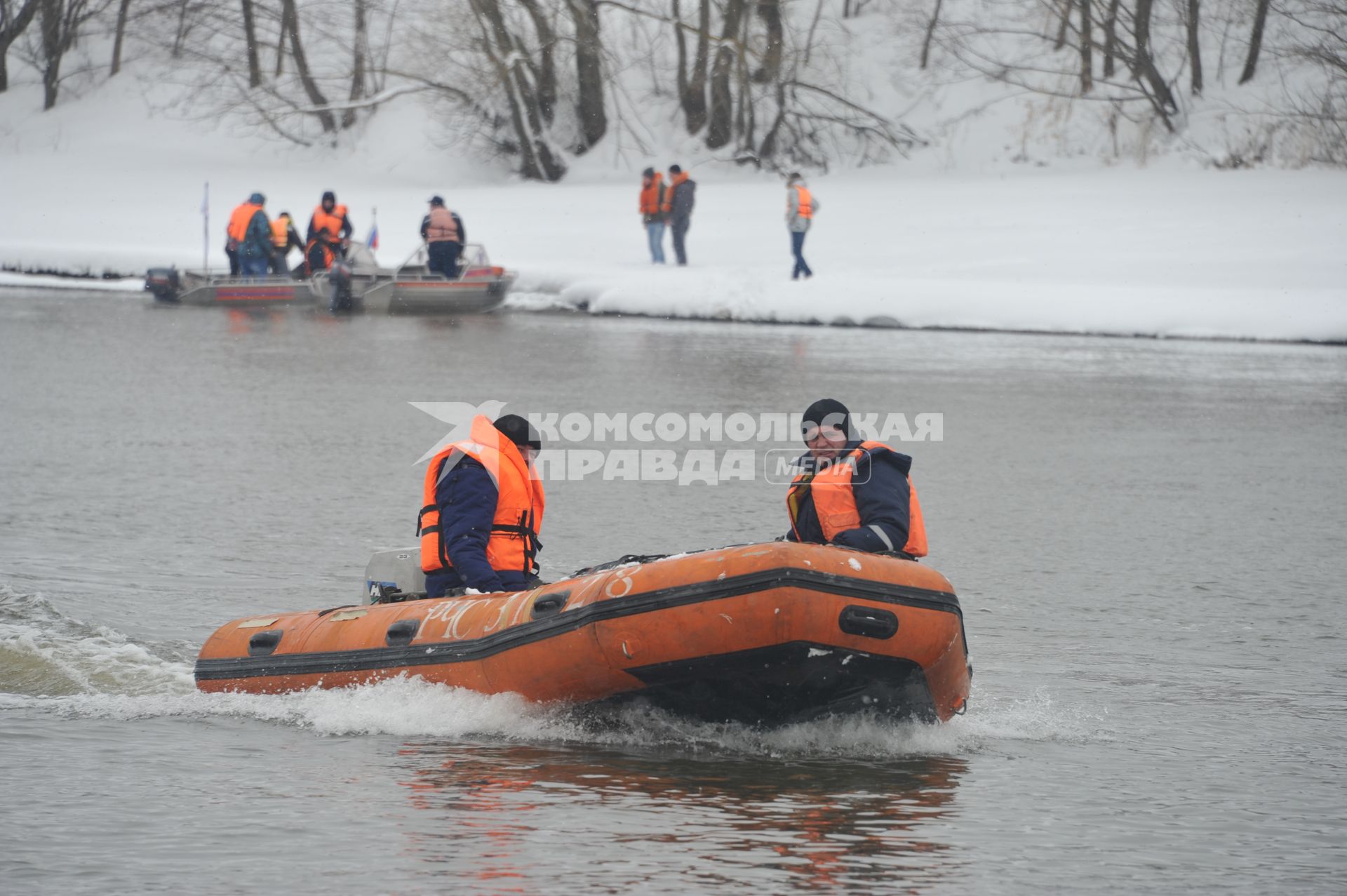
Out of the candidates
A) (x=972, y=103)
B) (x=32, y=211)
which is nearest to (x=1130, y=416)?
(x=972, y=103)

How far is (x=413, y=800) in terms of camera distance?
5270 millimetres

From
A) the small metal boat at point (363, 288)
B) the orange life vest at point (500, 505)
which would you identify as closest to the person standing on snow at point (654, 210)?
the small metal boat at point (363, 288)

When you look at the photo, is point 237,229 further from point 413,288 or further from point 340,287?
point 413,288

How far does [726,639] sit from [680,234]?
20.8 m

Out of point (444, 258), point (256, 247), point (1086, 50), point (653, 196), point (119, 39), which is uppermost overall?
point (119, 39)

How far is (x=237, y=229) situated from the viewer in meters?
24.1

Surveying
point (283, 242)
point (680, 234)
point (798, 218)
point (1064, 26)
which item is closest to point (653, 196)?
point (680, 234)

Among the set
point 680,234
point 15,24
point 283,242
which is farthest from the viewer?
point 15,24

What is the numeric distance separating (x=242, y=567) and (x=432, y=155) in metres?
31.4

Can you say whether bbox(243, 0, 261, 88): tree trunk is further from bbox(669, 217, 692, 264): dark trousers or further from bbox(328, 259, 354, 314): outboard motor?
bbox(328, 259, 354, 314): outboard motor

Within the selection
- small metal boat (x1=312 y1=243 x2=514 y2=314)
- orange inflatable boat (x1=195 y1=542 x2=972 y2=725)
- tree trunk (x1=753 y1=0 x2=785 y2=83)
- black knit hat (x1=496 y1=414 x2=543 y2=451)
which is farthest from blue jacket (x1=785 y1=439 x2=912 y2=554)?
tree trunk (x1=753 y1=0 x2=785 y2=83)

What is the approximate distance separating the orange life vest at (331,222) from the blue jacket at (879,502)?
18.2m

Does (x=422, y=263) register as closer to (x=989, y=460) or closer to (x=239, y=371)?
(x=239, y=371)

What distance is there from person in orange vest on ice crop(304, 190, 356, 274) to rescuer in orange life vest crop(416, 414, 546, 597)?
57.0ft
